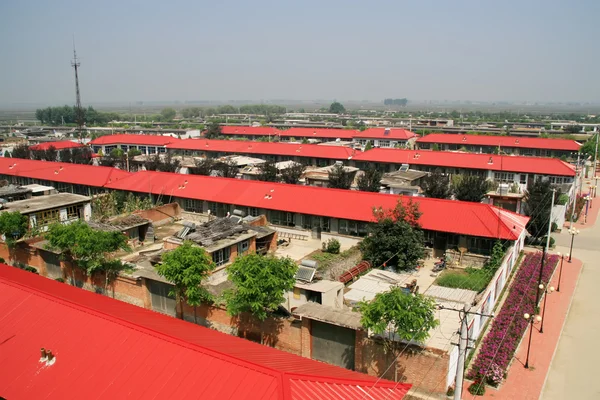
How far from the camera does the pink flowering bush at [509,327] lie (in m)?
15.1

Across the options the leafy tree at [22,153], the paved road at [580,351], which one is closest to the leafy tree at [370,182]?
the paved road at [580,351]

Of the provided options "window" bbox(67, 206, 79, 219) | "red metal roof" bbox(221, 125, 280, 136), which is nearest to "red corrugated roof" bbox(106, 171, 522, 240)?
"window" bbox(67, 206, 79, 219)

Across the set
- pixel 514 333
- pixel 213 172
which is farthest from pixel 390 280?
pixel 213 172

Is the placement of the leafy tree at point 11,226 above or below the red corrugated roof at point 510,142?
below

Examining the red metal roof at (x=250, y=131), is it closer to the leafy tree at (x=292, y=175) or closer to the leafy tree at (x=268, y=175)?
the leafy tree at (x=268, y=175)

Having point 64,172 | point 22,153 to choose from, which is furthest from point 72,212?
point 22,153

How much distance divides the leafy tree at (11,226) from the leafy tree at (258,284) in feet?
48.5

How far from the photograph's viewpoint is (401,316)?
13.3 metres

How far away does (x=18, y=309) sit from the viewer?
14.1m

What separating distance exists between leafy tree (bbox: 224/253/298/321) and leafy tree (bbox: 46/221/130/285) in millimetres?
7355

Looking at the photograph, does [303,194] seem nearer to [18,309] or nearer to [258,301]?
[258,301]

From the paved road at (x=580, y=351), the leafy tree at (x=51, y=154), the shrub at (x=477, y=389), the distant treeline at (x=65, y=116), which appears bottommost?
the paved road at (x=580, y=351)

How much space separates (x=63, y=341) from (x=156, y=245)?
15.3 metres

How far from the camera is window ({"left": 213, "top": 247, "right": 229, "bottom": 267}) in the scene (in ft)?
76.2
